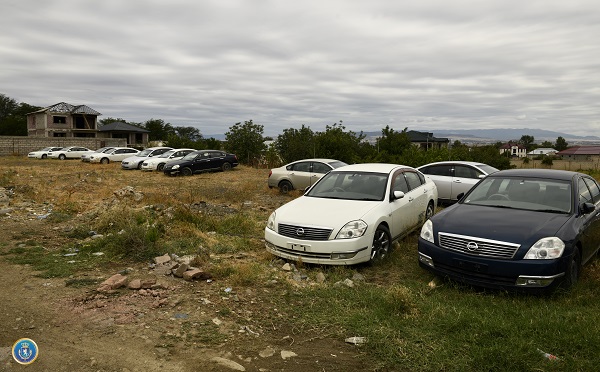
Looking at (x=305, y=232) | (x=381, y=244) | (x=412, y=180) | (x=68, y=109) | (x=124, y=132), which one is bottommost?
(x=381, y=244)

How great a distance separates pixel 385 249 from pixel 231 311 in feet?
9.53

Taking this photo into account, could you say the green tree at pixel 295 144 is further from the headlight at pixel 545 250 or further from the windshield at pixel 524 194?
the headlight at pixel 545 250

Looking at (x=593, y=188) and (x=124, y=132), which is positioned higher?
(x=124, y=132)

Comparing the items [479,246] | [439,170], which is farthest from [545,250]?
[439,170]

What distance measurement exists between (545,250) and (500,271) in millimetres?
549

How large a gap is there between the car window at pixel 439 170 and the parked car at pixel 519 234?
586 centimetres

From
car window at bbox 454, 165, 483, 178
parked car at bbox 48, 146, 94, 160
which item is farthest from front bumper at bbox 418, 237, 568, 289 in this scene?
parked car at bbox 48, 146, 94, 160

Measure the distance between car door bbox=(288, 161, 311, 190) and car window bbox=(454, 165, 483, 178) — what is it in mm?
4845

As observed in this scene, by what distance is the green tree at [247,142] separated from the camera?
2984 cm

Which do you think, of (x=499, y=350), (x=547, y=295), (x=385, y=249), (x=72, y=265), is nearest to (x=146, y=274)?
(x=72, y=265)

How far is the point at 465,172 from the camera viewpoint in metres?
12.1

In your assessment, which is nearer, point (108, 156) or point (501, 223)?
point (501, 223)

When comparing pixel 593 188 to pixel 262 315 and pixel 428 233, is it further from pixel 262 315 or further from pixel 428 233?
pixel 262 315

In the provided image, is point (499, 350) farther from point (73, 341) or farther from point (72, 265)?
point (72, 265)
